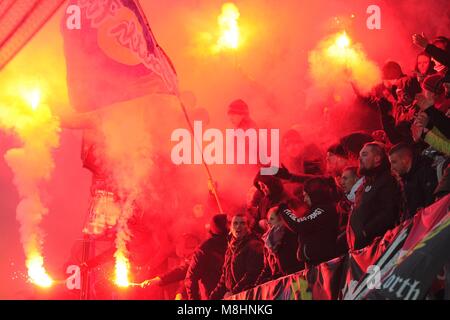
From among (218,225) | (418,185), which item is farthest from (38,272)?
(418,185)

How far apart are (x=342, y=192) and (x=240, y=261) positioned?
1093 millimetres

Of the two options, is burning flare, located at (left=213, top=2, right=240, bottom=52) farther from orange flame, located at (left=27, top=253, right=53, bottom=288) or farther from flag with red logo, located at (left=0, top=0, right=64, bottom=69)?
orange flame, located at (left=27, top=253, right=53, bottom=288)

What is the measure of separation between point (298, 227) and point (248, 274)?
34.2 inches

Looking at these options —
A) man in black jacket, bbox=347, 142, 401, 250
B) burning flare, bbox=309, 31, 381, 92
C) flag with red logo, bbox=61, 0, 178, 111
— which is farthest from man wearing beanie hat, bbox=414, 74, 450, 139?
flag with red logo, bbox=61, 0, 178, 111

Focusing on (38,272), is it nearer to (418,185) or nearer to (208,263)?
(208,263)

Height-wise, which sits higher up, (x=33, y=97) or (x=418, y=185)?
(x=33, y=97)

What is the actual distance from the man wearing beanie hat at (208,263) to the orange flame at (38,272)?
131 centimetres

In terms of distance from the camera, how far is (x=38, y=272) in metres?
6.15

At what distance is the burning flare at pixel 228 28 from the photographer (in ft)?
21.6

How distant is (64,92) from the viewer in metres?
6.60
